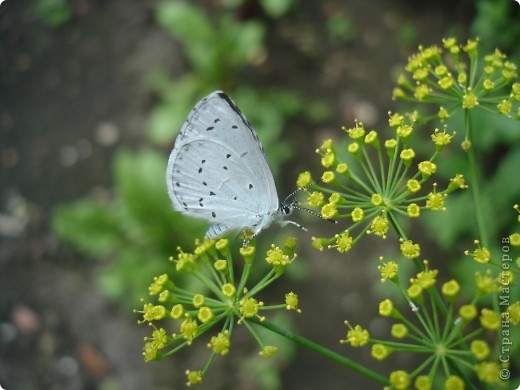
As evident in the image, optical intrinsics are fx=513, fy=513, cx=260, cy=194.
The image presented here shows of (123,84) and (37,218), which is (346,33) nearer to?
(123,84)

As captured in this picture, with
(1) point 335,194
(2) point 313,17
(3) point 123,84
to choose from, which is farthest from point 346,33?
(1) point 335,194

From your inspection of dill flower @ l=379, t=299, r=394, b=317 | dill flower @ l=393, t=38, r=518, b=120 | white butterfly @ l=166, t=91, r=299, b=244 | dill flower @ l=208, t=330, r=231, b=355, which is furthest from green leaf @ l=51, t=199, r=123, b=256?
dill flower @ l=379, t=299, r=394, b=317

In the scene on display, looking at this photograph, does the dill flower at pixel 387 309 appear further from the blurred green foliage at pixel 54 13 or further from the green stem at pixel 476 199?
the blurred green foliage at pixel 54 13

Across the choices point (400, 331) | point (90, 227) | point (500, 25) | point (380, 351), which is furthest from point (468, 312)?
point (90, 227)

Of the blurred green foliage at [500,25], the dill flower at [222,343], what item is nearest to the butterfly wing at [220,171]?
the dill flower at [222,343]

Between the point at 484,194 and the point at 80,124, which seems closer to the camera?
the point at 484,194

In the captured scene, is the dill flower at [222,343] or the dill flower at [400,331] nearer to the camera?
the dill flower at [400,331]

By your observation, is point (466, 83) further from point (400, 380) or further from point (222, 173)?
point (400, 380)
